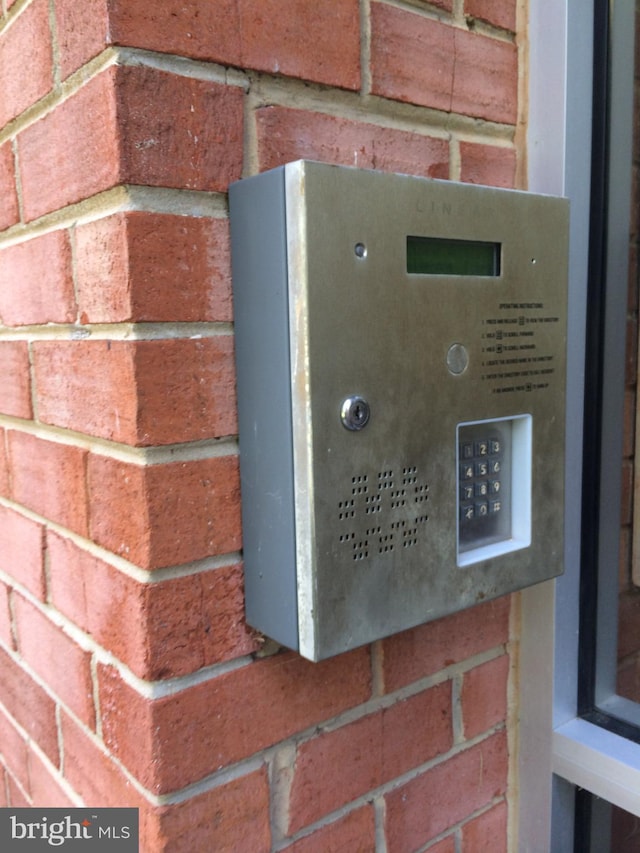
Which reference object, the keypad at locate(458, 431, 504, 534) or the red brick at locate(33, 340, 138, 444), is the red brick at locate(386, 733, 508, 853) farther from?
the red brick at locate(33, 340, 138, 444)

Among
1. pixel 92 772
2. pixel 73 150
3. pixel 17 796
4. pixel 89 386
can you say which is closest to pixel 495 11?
pixel 73 150

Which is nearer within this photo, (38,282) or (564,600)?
(38,282)

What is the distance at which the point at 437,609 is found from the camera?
0.71 m

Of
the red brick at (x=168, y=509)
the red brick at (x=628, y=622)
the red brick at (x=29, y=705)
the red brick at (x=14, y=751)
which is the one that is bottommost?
the red brick at (x=14, y=751)

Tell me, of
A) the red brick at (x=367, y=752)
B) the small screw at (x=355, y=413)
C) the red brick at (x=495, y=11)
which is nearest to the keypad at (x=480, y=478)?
the small screw at (x=355, y=413)

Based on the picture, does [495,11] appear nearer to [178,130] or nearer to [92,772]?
[178,130]

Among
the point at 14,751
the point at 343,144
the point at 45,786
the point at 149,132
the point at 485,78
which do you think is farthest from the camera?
the point at 14,751

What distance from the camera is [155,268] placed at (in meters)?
0.63

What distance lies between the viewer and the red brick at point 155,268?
624 mm

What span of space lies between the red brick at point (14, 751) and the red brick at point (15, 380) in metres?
0.46

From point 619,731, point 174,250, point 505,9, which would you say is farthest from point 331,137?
point 619,731

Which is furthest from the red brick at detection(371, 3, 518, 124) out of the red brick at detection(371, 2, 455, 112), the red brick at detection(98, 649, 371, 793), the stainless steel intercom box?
the red brick at detection(98, 649, 371, 793)

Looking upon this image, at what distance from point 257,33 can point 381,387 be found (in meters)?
0.35

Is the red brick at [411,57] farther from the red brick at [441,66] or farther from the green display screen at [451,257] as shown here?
the green display screen at [451,257]
